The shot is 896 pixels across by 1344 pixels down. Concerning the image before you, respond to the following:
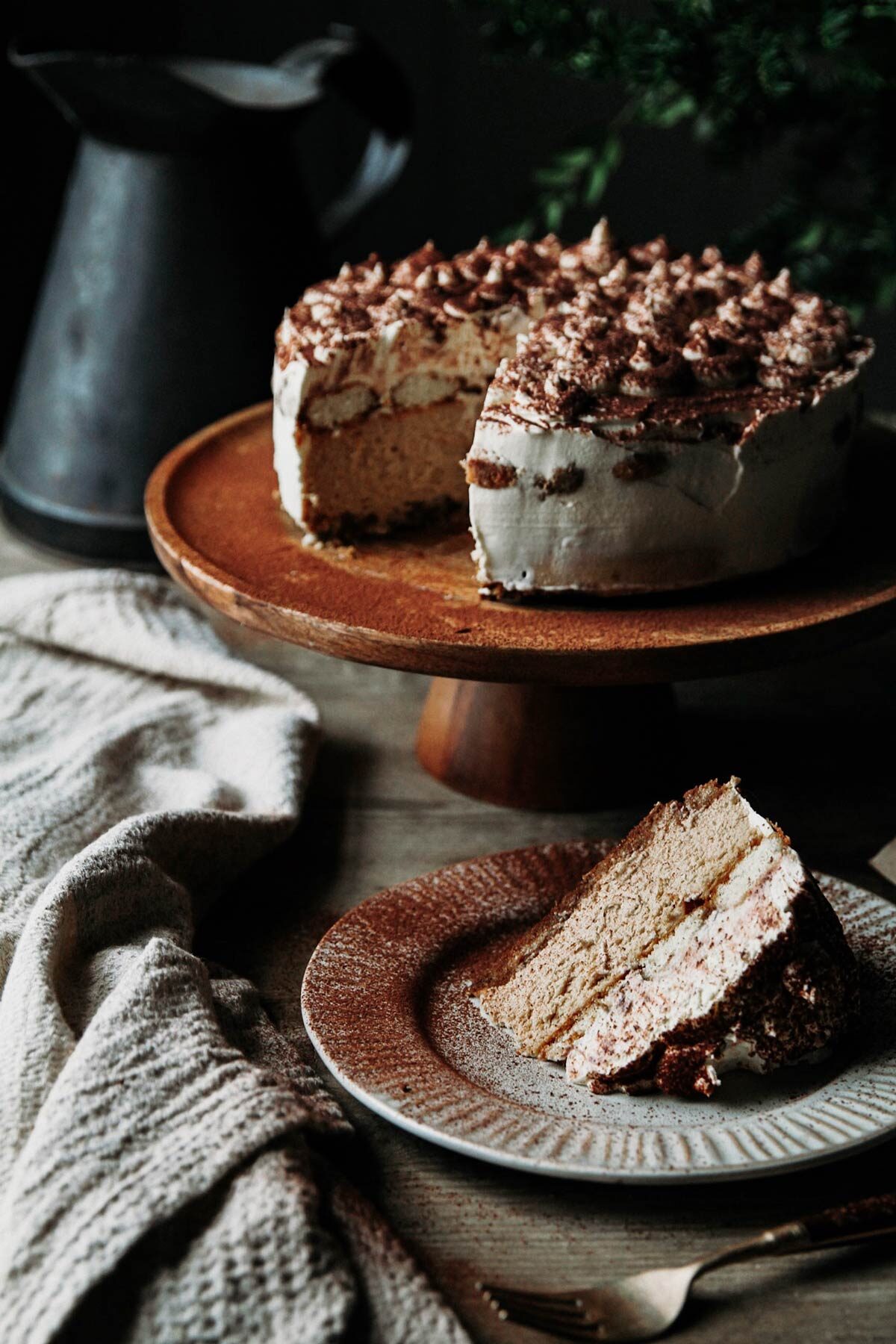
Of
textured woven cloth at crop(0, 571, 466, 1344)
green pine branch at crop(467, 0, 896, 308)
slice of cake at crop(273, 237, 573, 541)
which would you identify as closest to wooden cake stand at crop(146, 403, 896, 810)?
slice of cake at crop(273, 237, 573, 541)

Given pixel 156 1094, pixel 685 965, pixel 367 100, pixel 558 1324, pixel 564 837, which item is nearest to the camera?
pixel 558 1324

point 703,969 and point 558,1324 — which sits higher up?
point 703,969

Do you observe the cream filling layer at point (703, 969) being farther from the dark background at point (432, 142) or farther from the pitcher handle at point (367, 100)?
the dark background at point (432, 142)

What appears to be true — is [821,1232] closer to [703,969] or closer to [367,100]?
[703,969]

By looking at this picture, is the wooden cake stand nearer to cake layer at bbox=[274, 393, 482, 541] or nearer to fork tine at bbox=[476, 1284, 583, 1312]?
cake layer at bbox=[274, 393, 482, 541]

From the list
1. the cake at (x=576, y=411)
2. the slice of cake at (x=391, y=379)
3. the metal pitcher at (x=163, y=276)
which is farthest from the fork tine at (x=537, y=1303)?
the metal pitcher at (x=163, y=276)

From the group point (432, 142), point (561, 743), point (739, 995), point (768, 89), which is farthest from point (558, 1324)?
point (432, 142)
